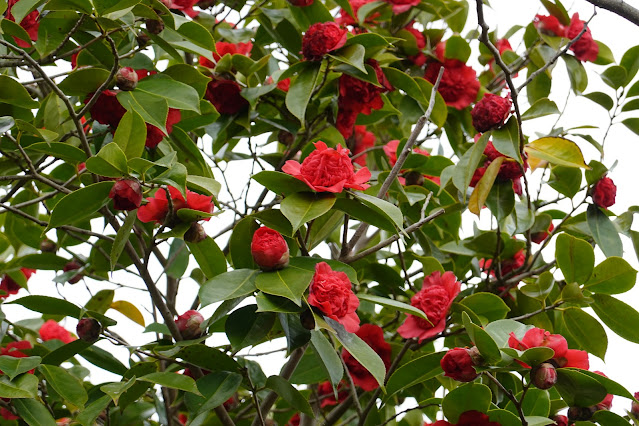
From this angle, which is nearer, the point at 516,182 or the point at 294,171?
the point at 294,171

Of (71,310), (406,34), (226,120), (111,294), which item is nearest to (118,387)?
(71,310)

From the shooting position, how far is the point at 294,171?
3.39ft

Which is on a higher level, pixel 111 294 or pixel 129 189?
pixel 129 189

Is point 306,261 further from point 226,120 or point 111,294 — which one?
point 111,294

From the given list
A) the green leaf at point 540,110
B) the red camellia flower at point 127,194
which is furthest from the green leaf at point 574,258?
the red camellia flower at point 127,194

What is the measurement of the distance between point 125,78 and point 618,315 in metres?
0.85

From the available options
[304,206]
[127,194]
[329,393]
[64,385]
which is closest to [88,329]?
[64,385]

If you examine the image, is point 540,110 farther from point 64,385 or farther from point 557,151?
point 64,385

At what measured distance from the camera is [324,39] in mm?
1300

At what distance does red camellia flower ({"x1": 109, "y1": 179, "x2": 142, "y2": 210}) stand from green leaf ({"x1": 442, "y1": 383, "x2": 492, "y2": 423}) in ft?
1.68

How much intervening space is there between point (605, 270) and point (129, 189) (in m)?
0.74

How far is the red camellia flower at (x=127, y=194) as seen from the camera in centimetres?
96

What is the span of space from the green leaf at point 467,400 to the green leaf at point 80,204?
1.82 feet

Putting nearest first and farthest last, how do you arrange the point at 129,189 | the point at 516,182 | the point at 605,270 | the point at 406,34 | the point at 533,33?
the point at 129,189 → the point at 605,270 → the point at 516,182 → the point at 406,34 → the point at 533,33
